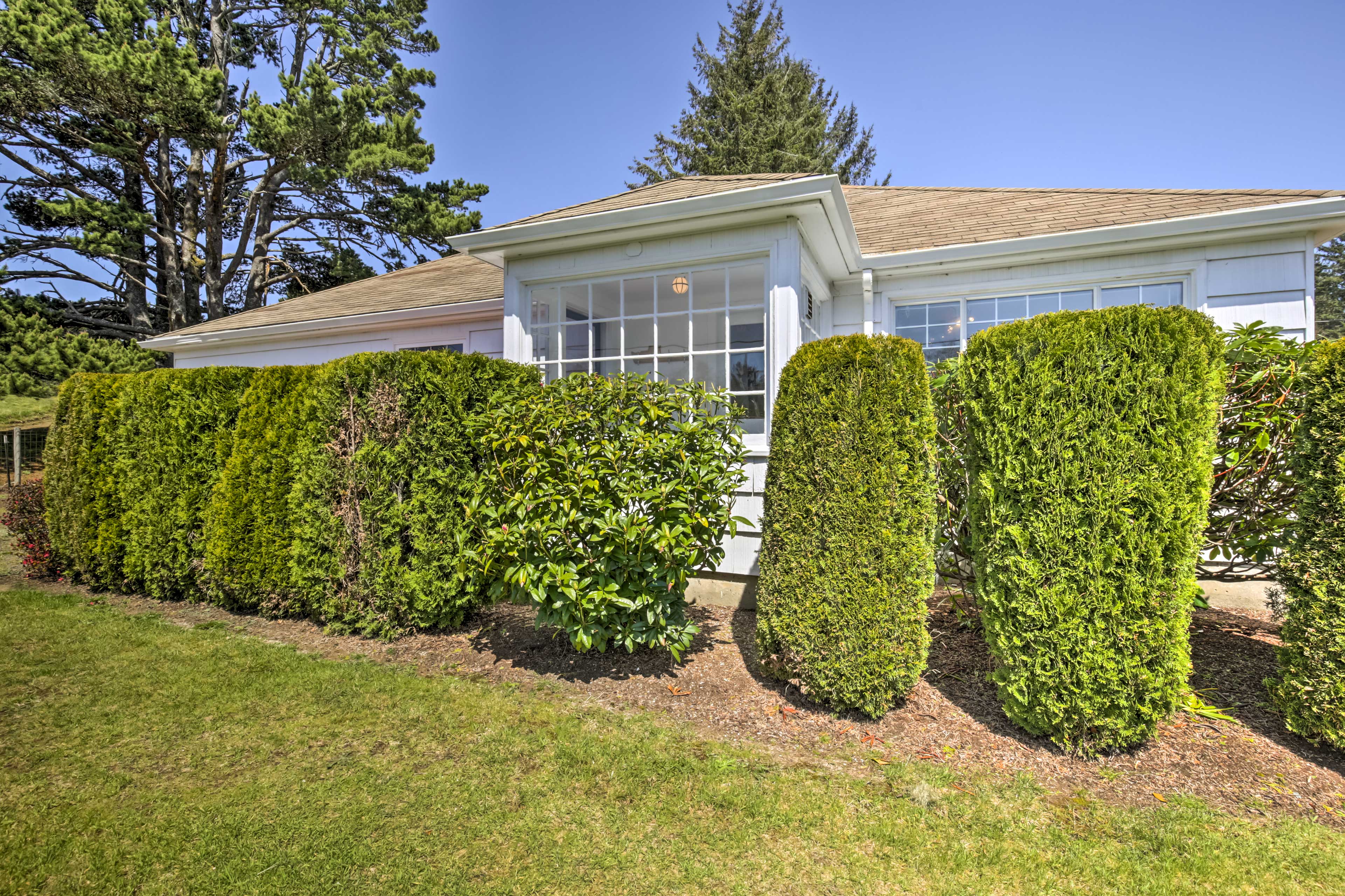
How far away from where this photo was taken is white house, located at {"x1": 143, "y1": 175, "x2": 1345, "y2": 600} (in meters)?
5.10

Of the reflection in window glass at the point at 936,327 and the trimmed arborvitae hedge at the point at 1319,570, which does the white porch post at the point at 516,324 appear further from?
the trimmed arborvitae hedge at the point at 1319,570

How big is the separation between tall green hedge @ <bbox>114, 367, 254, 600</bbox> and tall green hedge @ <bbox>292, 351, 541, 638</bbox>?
1.39m

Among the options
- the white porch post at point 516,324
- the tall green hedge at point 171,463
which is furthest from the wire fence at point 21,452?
the white porch post at point 516,324

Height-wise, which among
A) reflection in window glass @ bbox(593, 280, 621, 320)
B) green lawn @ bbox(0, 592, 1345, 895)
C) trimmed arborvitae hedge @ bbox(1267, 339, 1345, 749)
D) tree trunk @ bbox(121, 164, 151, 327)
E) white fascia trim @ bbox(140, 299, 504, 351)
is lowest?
green lawn @ bbox(0, 592, 1345, 895)

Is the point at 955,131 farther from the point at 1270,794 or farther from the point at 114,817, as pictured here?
the point at 114,817

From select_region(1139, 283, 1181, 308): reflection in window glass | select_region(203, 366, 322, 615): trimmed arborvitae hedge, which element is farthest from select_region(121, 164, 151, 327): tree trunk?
select_region(1139, 283, 1181, 308): reflection in window glass

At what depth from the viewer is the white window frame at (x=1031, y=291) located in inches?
217

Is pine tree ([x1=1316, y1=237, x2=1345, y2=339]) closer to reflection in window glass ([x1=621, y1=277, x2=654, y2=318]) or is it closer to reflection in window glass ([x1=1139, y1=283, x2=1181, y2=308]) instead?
reflection in window glass ([x1=1139, y1=283, x2=1181, y2=308])

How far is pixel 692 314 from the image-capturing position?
18.7 feet

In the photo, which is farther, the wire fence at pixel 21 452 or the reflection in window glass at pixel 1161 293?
the wire fence at pixel 21 452

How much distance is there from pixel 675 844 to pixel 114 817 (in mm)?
2195

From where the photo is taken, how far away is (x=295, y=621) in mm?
5020

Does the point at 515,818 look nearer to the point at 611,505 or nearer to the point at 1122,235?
the point at 611,505

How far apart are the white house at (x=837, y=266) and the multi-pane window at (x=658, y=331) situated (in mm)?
31
